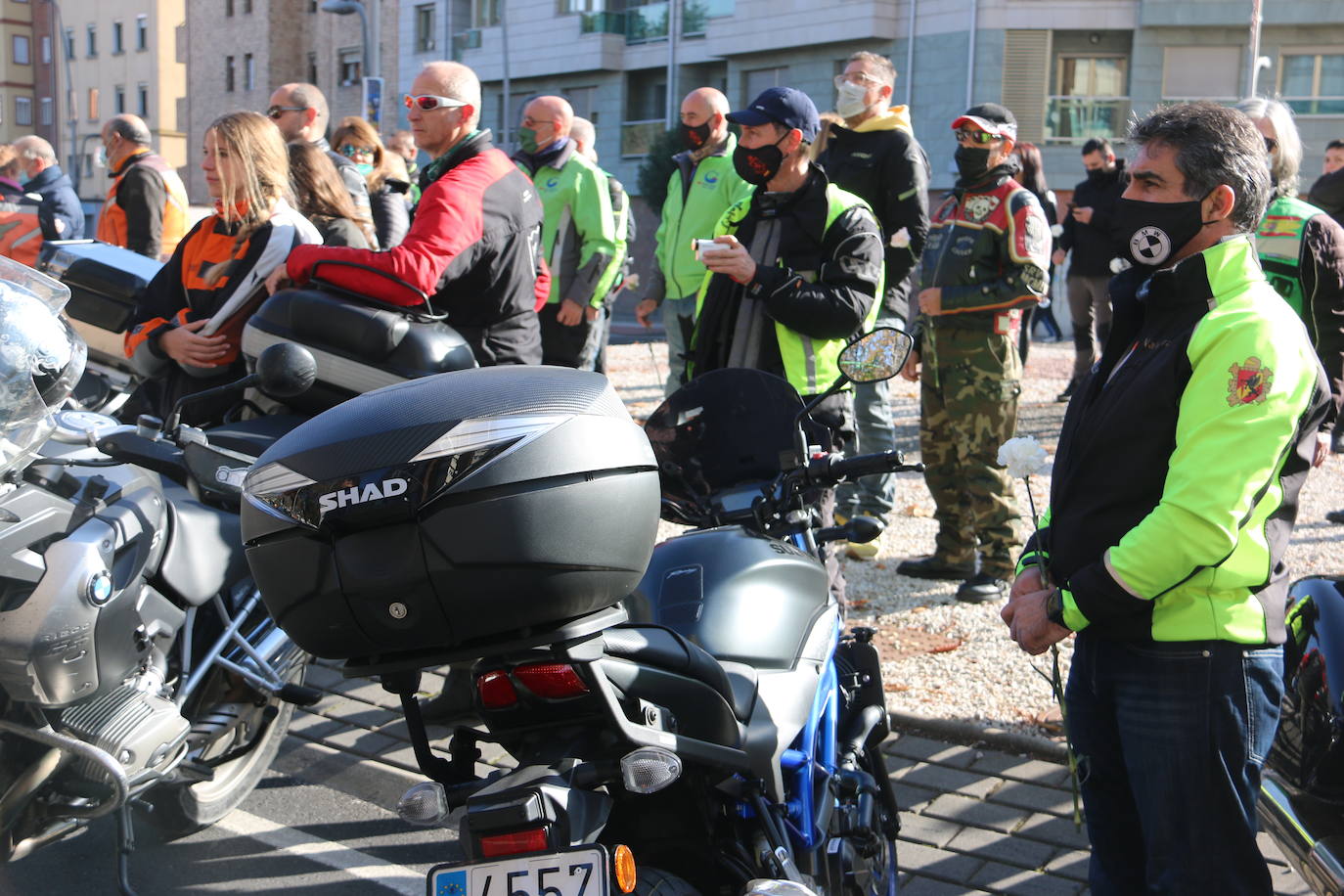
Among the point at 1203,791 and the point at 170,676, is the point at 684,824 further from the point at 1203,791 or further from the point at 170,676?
the point at 170,676

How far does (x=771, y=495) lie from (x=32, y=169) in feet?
33.4

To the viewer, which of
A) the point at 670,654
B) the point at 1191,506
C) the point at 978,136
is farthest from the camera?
the point at 978,136

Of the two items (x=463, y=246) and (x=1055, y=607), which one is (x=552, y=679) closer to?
(x=1055, y=607)

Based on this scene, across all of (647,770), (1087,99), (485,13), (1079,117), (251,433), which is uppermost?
(485,13)

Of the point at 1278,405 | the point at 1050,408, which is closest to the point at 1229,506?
the point at 1278,405

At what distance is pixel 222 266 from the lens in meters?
4.85

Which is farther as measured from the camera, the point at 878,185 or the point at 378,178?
the point at 378,178

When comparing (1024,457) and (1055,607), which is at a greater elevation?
(1024,457)

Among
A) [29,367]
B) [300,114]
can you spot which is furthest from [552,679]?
[300,114]

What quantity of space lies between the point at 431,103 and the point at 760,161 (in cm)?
120

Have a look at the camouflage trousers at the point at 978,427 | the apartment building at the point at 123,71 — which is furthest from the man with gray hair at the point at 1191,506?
the apartment building at the point at 123,71

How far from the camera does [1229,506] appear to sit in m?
2.24

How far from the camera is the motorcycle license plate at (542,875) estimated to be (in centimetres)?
176

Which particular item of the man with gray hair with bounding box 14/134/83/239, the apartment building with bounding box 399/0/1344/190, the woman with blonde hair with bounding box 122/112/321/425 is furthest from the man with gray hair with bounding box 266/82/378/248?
the apartment building with bounding box 399/0/1344/190
